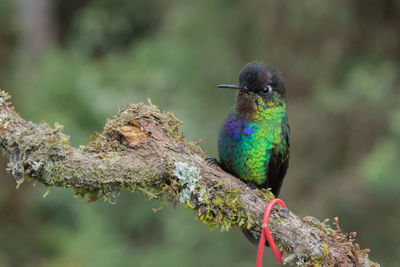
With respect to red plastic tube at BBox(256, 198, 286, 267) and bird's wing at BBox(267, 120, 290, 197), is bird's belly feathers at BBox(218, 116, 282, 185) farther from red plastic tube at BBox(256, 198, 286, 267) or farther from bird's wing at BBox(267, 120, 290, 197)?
red plastic tube at BBox(256, 198, 286, 267)

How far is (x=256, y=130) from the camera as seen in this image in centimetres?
293

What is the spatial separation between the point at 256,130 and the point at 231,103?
3.84 metres

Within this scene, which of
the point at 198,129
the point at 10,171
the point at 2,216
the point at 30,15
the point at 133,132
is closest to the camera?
the point at 10,171

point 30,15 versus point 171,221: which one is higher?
point 30,15

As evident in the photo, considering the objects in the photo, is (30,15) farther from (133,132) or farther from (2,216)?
(133,132)

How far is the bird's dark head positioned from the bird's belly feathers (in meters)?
0.10

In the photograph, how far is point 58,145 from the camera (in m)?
2.07

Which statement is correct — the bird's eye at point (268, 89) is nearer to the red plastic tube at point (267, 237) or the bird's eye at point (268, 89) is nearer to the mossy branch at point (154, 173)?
the mossy branch at point (154, 173)

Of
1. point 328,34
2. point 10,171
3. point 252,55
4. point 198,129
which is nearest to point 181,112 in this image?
point 198,129

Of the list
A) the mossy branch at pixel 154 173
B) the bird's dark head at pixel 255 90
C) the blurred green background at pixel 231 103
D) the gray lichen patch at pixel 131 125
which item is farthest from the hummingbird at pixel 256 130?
the blurred green background at pixel 231 103

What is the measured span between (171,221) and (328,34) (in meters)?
3.77

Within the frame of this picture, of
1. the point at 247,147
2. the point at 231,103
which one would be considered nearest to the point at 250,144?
the point at 247,147

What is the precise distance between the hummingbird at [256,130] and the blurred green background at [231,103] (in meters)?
2.39

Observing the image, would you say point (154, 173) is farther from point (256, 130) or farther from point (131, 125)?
point (256, 130)
